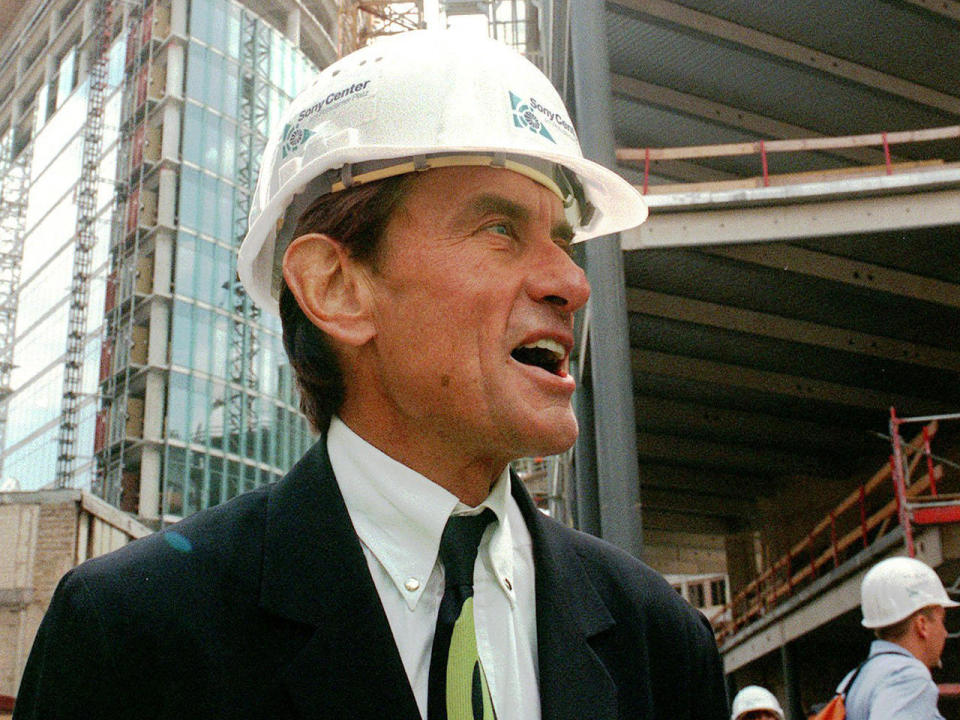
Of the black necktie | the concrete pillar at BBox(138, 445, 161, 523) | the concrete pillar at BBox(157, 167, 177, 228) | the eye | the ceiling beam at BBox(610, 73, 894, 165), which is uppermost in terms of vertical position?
the concrete pillar at BBox(157, 167, 177, 228)

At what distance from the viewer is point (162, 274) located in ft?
160

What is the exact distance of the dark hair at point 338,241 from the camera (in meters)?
1.91

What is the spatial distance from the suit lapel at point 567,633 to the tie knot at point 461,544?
12 cm

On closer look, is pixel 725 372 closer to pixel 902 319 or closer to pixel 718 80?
pixel 902 319

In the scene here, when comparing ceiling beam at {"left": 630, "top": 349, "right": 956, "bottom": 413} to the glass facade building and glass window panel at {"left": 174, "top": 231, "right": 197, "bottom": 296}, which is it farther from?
glass window panel at {"left": 174, "top": 231, "right": 197, "bottom": 296}

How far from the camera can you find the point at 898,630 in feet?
15.3

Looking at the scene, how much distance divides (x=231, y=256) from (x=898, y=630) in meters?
50.9

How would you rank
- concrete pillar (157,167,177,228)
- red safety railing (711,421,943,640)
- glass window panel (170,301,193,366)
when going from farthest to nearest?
concrete pillar (157,167,177,228) < glass window panel (170,301,193,366) < red safety railing (711,421,943,640)

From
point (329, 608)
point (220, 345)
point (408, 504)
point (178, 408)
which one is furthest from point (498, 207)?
point (220, 345)

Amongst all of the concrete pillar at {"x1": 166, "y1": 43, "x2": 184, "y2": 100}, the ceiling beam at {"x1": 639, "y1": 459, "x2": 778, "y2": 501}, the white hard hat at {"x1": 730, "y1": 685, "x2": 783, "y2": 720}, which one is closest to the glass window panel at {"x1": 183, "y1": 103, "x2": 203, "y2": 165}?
the concrete pillar at {"x1": 166, "y1": 43, "x2": 184, "y2": 100}

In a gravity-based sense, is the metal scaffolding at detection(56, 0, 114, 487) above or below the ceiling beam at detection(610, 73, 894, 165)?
above

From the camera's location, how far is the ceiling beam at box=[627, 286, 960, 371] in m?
13.6

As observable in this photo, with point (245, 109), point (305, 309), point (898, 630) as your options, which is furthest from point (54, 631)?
point (245, 109)

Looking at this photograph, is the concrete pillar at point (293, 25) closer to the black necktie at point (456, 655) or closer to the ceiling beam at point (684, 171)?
the ceiling beam at point (684, 171)
